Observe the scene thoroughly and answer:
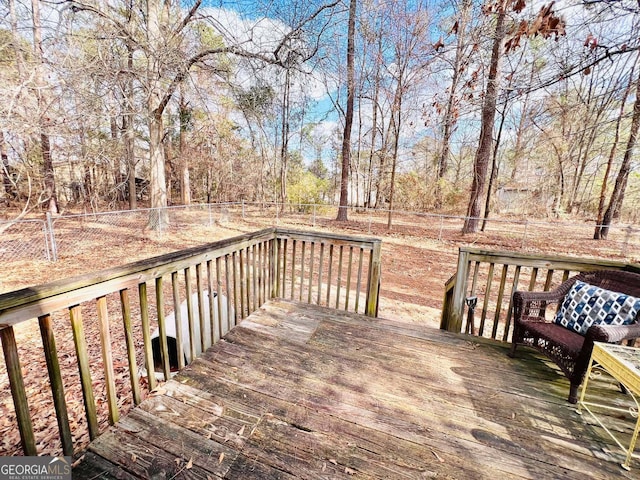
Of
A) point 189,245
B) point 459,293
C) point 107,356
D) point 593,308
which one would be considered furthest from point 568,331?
point 189,245

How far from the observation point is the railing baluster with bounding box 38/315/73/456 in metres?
1.22

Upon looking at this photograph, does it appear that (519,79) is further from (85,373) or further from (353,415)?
(85,373)

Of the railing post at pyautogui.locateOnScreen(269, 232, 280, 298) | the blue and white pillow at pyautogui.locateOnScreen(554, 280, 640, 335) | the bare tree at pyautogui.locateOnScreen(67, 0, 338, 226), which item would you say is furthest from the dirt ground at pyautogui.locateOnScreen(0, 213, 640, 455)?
the bare tree at pyautogui.locateOnScreen(67, 0, 338, 226)

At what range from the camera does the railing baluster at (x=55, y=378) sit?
1.22 meters

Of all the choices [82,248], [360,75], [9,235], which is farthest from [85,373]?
[360,75]

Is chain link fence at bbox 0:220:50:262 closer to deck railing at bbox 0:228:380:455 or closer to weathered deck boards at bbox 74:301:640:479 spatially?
deck railing at bbox 0:228:380:455

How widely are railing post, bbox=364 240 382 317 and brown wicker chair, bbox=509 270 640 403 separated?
46.2 inches

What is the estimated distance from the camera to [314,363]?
84.4 inches

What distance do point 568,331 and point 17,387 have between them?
320 centimetres

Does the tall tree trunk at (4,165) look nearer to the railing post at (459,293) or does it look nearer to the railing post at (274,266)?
the railing post at (274,266)

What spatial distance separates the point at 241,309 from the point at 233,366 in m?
0.74

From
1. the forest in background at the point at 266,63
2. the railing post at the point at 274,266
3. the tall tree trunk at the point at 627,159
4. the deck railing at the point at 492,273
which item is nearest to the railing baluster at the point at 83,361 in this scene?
the railing post at the point at 274,266

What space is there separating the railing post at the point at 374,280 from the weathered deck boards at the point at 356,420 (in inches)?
23.6

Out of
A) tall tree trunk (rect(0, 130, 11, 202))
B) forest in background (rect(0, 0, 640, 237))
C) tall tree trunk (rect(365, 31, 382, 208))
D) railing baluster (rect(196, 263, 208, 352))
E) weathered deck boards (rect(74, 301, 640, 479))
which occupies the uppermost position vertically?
tall tree trunk (rect(365, 31, 382, 208))
